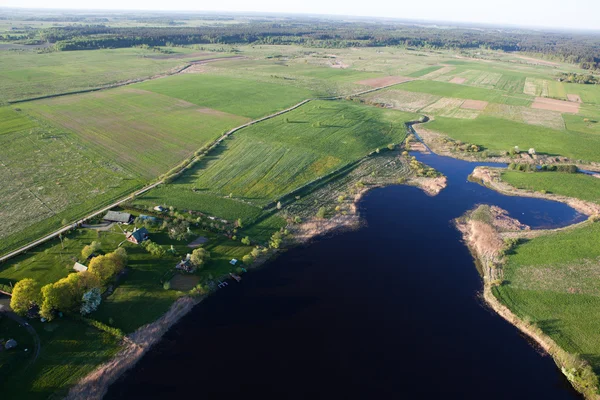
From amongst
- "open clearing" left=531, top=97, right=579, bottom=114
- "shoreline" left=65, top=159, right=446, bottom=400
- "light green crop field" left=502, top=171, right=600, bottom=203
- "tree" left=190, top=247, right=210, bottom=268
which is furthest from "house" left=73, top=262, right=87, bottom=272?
"open clearing" left=531, top=97, right=579, bottom=114

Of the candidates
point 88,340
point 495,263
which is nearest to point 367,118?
point 495,263

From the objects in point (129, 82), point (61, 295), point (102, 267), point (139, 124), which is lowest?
point (61, 295)

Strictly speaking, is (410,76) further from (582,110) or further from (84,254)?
(84,254)

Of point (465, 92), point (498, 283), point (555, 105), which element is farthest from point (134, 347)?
point (555, 105)

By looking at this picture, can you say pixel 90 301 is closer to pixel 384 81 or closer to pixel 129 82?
pixel 129 82

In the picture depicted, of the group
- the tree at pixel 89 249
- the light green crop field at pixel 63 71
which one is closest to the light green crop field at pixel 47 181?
the tree at pixel 89 249

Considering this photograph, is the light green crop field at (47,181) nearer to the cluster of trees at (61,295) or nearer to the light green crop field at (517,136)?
the cluster of trees at (61,295)
